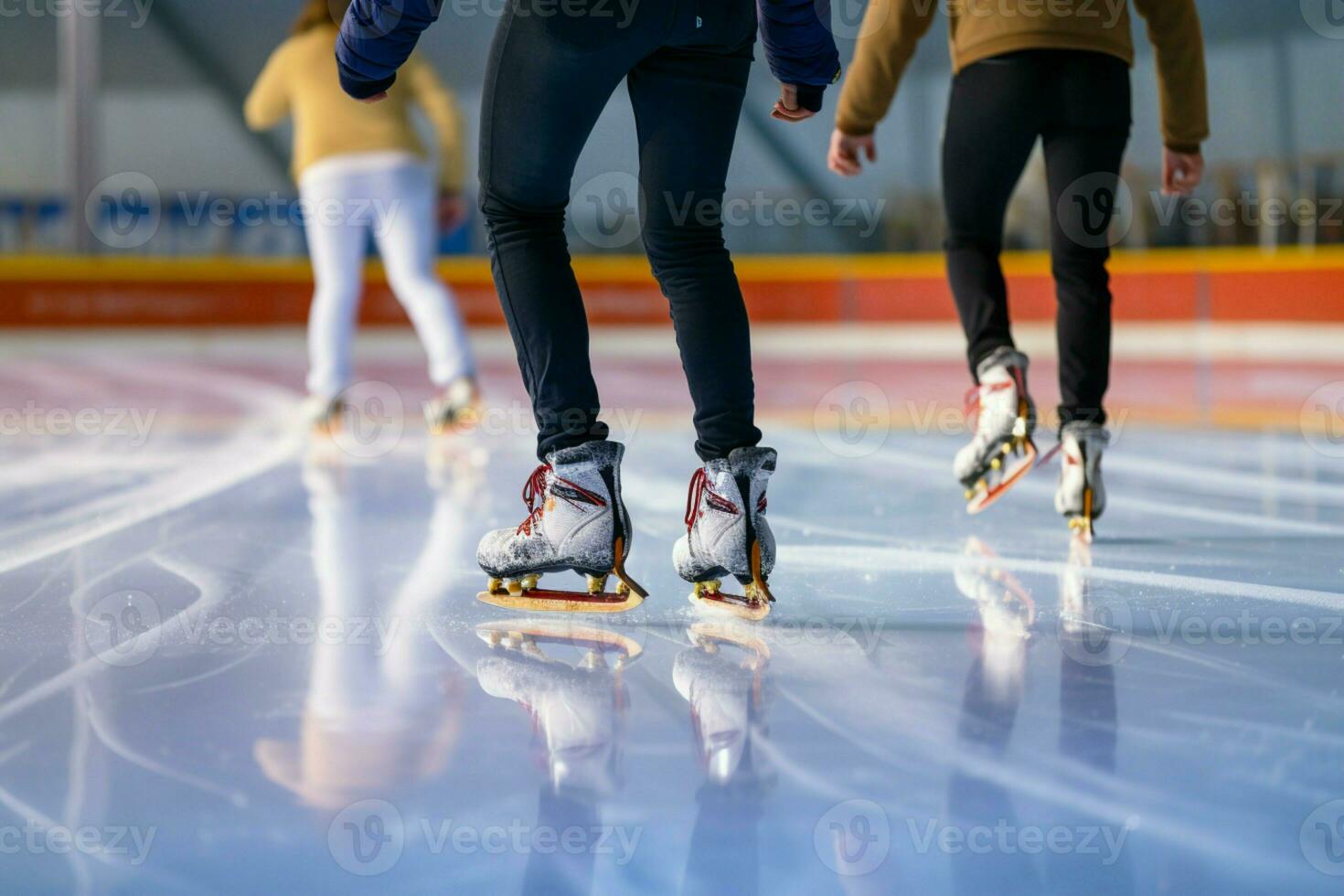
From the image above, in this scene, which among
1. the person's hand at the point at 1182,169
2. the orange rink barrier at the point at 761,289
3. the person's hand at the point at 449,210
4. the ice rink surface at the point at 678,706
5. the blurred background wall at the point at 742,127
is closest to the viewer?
the ice rink surface at the point at 678,706

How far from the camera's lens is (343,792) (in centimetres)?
91

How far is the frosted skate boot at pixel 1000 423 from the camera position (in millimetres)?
1975

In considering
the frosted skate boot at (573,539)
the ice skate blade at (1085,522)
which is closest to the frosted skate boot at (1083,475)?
the ice skate blade at (1085,522)

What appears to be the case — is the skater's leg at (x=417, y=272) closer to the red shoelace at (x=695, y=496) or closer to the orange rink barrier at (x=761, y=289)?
the red shoelace at (x=695, y=496)

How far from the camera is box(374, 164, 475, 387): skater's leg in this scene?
11.6 ft

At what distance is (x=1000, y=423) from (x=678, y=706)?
102 centimetres

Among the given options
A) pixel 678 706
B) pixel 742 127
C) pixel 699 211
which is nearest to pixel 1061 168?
pixel 699 211

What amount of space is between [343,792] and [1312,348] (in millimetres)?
6157

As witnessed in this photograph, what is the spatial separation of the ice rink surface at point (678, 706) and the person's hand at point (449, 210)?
1491mm

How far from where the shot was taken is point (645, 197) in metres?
1.46

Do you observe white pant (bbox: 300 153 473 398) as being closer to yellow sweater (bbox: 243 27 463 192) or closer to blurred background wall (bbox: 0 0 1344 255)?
yellow sweater (bbox: 243 27 463 192)

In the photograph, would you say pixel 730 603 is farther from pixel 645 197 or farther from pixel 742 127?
pixel 742 127

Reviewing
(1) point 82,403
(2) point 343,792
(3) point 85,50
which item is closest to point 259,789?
(2) point 343,792

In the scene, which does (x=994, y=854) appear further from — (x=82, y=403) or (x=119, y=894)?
(x=82, y=403)
